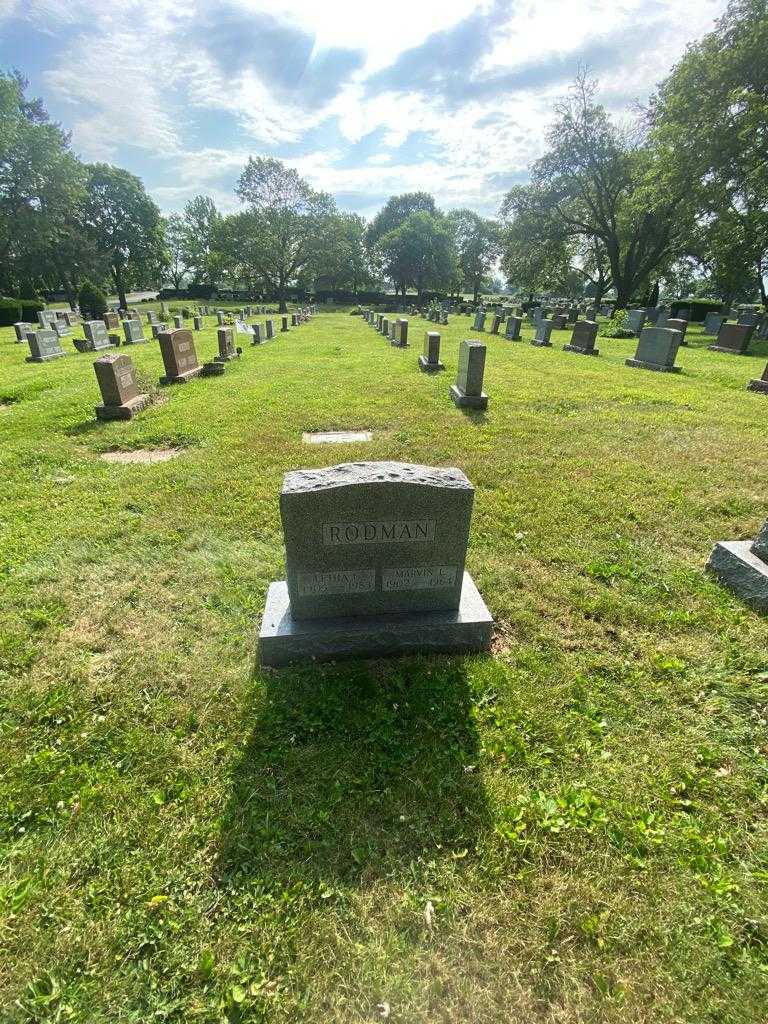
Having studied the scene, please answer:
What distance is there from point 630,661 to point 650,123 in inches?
1579

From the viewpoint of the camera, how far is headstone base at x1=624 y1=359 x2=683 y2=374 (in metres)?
12.9

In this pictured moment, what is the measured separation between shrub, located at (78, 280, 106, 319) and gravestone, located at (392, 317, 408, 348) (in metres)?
22.6

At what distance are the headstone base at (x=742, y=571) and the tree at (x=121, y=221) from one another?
50.5m

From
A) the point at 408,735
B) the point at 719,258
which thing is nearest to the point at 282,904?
the point at 408,735

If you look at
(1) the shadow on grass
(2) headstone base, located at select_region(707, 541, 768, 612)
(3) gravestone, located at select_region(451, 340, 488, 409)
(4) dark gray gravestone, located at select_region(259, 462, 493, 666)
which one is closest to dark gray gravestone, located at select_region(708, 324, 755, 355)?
(3) gravestone, located at select_region(451, 340, 488, 409)

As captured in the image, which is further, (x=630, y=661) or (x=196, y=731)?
(x=630, y=661)

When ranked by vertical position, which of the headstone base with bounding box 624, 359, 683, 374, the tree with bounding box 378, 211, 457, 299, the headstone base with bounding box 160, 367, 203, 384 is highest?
the tree with bounding box 378, 211, 457, 299

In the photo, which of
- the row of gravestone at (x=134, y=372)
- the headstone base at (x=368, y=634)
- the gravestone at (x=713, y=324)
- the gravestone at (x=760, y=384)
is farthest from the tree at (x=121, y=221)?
Result: the headstone base at (x=368, y=634)

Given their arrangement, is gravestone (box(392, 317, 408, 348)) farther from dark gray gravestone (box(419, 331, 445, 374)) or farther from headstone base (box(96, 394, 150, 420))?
headstone base (box(96, 394, 150, 420))

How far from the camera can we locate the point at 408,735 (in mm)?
2471

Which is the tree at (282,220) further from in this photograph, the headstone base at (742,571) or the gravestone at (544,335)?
the headstone base at (742,571)

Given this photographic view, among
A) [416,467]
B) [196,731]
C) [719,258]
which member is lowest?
[196,731]

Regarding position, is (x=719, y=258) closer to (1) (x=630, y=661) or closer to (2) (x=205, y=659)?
(1) (x=630, y=661)

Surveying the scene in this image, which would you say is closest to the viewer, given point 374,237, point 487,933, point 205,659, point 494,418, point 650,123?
point 487,933
